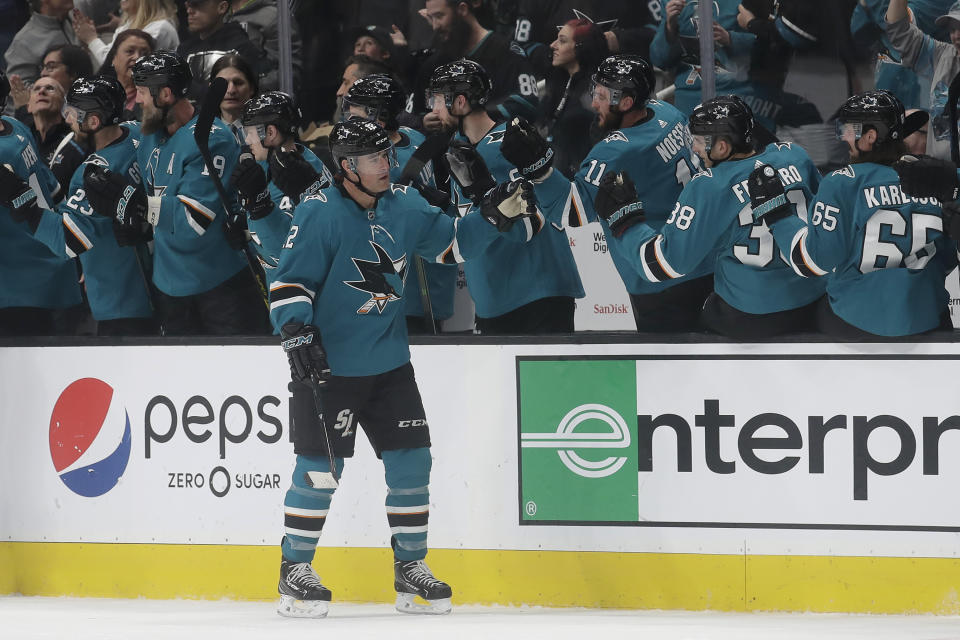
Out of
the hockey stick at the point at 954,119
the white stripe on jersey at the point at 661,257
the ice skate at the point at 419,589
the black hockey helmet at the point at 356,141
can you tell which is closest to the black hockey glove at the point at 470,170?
the black hockey helmet at the point at 356,141

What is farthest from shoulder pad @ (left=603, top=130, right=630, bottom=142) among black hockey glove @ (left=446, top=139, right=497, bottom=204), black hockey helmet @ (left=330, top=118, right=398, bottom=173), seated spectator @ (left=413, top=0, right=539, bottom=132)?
seated spectator @ (left=413, top=0, right=539, bottom=132)

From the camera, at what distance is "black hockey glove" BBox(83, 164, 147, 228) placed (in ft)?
16.0

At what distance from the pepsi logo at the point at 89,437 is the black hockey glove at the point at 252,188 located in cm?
78

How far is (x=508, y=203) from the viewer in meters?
4.22

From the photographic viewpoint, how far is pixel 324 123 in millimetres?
5879

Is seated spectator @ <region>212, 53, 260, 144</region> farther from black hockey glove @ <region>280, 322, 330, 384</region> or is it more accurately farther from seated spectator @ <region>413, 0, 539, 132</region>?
black hockey glove @ <region>280, 322, 330, 384</region>

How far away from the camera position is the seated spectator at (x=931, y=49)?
5074mm

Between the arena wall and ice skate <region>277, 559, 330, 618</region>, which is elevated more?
the arena wall

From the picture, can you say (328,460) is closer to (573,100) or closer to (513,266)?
(513,266)

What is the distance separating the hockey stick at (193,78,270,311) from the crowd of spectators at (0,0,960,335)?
0.43 m

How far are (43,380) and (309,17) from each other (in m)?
1.99

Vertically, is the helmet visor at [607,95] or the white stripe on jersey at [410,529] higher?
the helmet visor at [607,95]

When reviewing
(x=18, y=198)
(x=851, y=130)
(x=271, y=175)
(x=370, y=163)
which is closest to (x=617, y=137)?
(x=851, y=130)

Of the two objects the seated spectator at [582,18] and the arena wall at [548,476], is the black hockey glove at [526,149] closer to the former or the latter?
the arena wall at [548,476]
